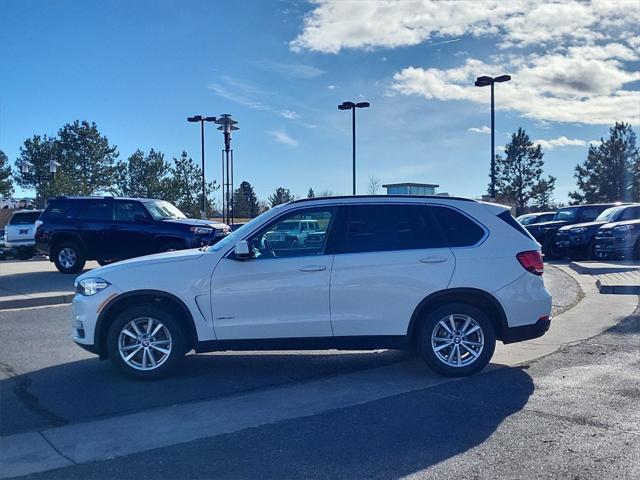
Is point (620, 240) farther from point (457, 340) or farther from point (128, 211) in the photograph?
point (128, 211)

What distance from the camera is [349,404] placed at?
556cm

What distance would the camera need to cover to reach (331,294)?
6141mm

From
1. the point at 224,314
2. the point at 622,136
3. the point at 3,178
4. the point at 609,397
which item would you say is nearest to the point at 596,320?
the point at 609,397

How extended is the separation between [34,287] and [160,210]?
3.52m

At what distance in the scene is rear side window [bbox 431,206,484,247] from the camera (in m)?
6.39

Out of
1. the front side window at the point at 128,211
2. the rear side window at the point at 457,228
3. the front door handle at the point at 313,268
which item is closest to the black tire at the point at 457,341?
the rear side window at the point at 457,228

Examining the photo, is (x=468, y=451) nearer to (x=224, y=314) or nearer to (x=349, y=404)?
(x=349, y=404)

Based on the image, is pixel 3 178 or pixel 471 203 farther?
pixel 3 178

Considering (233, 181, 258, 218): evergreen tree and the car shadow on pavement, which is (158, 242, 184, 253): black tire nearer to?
the car shadow on pavement

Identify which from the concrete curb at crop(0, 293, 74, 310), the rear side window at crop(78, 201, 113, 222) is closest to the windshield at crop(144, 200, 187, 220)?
the rear side window at crop(78, 201, 113, 222)

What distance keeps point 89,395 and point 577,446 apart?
429cm

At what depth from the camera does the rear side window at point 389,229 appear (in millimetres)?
6312

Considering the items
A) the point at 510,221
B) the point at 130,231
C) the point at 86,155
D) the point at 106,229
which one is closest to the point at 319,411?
the point at 510,221

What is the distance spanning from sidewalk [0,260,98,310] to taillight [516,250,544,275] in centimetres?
850
